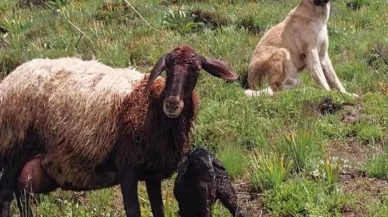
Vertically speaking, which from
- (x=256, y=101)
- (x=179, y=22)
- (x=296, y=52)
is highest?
(x=179, y=22)

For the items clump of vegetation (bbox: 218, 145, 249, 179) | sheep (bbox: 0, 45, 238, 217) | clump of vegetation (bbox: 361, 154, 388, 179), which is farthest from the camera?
clump of vegetation (bbox: 218, 145, 249, 179)

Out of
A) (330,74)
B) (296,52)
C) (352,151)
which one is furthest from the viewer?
(296,52)

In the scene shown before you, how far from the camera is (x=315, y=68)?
38.5ft

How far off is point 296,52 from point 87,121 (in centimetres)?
600

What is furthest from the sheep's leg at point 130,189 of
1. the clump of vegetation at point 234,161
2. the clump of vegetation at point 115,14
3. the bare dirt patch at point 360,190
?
the clump of vegetation at point 115,14

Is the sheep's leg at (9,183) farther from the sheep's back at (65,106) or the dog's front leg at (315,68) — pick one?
the dog's front leg at (315,68)

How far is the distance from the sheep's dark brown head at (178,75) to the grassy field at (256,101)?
1.31 feet

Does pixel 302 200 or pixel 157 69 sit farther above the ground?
pixel 157 69

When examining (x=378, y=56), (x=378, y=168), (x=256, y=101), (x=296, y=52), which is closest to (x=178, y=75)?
(x=378, y=168)

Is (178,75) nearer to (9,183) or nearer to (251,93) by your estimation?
(9,183)

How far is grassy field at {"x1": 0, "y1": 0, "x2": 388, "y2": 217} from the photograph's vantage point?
763 centimetres

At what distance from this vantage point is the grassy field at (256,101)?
7629mm

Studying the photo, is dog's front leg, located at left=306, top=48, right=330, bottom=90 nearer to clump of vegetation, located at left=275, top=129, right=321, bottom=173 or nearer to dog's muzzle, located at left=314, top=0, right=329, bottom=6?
dog's muzzle, located at left=314, top=0, right=329, bottom=6

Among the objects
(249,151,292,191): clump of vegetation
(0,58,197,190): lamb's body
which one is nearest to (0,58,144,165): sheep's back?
(0,58,197,190): lamb's body
